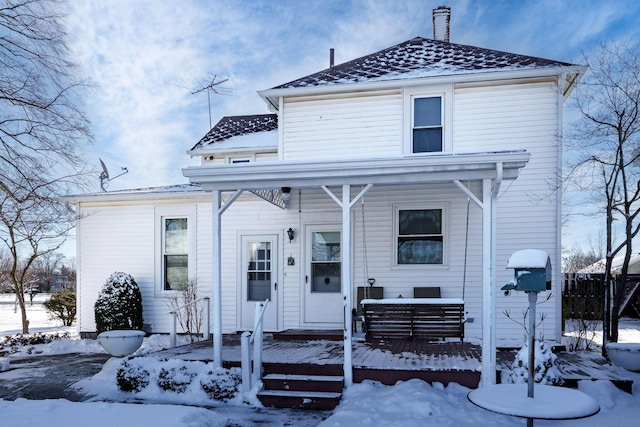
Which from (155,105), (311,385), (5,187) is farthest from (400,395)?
(155,105)

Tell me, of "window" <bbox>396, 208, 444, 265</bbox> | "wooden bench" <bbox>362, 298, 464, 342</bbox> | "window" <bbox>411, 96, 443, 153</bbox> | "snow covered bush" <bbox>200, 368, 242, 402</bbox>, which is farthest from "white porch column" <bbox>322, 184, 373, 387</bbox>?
"window" <bbox>411, 96, 443, 153</bbox>

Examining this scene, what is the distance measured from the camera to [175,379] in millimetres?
6086

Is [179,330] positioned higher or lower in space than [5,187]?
lower

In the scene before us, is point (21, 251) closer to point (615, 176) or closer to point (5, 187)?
point (5, 187)

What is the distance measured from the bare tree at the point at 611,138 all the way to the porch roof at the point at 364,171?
3985 millimetres

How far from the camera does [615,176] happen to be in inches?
335

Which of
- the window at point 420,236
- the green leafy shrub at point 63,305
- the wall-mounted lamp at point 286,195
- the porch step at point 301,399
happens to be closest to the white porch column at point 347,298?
the porch step at point 301,399

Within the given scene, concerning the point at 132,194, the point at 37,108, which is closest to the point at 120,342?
the point at 132,194

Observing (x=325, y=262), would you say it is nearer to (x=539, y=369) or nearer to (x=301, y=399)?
(x=301, y=399)

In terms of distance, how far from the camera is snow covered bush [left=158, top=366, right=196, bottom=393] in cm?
606

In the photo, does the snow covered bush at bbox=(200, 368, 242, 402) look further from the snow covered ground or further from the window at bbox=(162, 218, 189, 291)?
the window at bbox=(162, 218, 189, 291)

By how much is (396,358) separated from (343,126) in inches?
187

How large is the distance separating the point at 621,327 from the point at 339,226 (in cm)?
807

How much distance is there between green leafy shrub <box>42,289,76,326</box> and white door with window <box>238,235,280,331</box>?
23.1 ft
